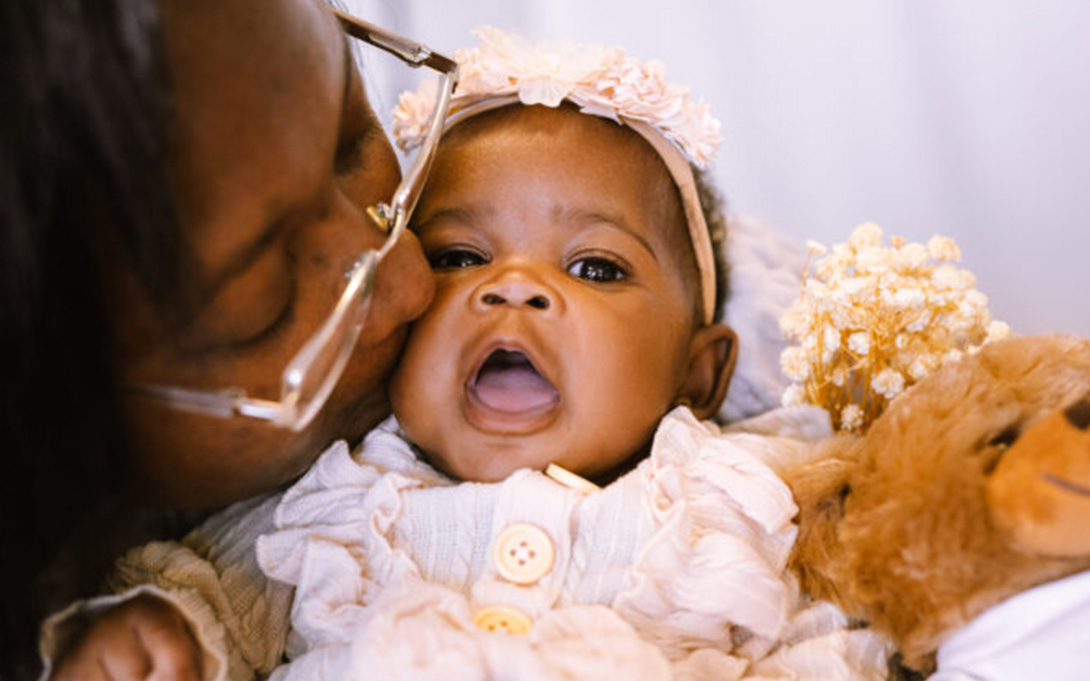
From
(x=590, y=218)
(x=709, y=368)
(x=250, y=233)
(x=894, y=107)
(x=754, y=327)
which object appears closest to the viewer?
(x=250, y=233)

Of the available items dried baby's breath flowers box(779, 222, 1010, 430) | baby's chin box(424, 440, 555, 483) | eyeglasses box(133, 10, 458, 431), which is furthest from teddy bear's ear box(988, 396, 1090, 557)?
eyeglasses box(133, 10, 458, 431)

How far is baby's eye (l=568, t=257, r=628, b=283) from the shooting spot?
1.17 metres

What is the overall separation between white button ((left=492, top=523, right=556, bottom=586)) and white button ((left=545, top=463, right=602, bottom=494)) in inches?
2.9

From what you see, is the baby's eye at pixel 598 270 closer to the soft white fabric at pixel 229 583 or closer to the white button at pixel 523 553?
the white button at pixel 523 553

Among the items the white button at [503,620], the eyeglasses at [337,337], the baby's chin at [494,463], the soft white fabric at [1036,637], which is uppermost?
the eyeglasses at [337,337]

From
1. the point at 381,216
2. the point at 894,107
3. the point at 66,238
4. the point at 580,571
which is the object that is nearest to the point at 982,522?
the point at 580,571

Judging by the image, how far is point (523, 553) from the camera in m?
A: 0.97

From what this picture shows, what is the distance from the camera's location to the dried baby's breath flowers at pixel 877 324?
1.19 metres

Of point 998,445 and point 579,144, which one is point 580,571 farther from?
point 579,144

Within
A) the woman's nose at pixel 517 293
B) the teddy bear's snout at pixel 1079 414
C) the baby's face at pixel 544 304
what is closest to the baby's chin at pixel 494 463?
the baby's face at pixel 544 304

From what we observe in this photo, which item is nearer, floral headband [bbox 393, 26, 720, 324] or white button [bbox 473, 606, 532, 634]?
white button [bbox 473, 606, 532, 634]

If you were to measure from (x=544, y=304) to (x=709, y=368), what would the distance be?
0.35m

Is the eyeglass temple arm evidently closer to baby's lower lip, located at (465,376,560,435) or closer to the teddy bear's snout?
baby's lower lip, located at (465,376,560,435)

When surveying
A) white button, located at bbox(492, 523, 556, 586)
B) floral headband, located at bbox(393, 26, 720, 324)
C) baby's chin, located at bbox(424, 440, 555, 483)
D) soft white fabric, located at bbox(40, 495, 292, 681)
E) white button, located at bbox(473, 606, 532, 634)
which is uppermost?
floral headband, located at bbox(393, 26, 720, 324)
